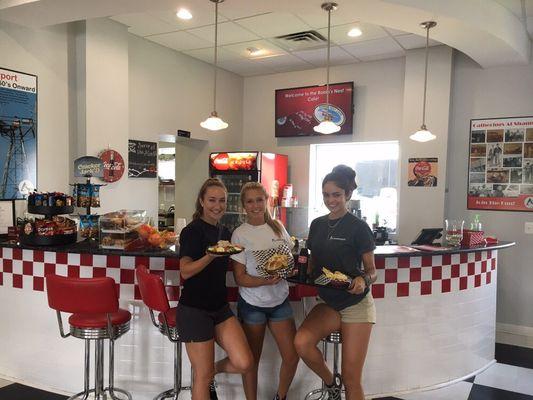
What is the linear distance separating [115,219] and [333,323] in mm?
1620

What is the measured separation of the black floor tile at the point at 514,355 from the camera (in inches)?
158

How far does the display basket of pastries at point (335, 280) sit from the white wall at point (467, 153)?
3.44 meters

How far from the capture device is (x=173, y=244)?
129 inches

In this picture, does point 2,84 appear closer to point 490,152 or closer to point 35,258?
point 35,258

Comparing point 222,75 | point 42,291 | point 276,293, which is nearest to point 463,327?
point 276,293

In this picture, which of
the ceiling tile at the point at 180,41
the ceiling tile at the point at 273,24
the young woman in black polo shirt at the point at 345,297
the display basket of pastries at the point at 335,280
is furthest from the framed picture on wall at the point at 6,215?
the display basket of pastries at the point at 335,280

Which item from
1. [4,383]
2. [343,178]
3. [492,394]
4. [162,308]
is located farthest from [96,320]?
[492,394]

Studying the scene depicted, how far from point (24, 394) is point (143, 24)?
12.1 feet

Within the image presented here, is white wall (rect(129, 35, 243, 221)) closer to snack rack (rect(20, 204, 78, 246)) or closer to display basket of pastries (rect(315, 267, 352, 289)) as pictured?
snack rack (rect(20, 204, 78, 246))

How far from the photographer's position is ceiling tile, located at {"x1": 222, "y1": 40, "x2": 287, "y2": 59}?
17.7 ft

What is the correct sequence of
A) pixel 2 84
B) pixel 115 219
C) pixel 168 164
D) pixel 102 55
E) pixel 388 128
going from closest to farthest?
pixel 115 219, pixel 2 84, pixel 102 55, pixel 388 128, pixel 168 164

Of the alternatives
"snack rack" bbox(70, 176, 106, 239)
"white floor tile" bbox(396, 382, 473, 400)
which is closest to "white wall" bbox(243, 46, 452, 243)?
"white floor tile" bbox(396, 382, 473, 400)

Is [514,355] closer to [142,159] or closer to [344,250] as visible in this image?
[344,250]

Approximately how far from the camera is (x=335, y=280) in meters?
2.30
